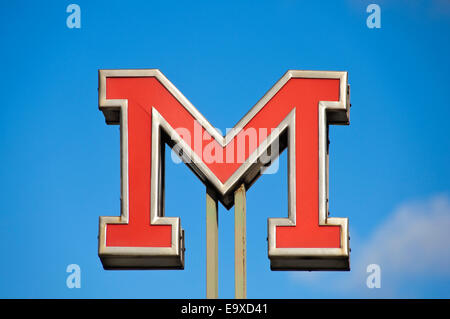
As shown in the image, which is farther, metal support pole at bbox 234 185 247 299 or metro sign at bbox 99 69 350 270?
metro sign at bbox 99 69 350 270

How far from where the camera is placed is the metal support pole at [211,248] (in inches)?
654

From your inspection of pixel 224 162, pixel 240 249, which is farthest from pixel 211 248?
pixel 224 162

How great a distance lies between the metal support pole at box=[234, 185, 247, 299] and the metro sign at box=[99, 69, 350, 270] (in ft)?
0.90

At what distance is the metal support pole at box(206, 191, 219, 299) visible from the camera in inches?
654

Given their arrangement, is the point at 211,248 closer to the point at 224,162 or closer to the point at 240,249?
the point at 240,249

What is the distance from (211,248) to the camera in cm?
1678

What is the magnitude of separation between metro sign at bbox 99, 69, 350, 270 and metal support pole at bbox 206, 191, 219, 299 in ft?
0.74

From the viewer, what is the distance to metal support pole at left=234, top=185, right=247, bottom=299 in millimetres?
16562
